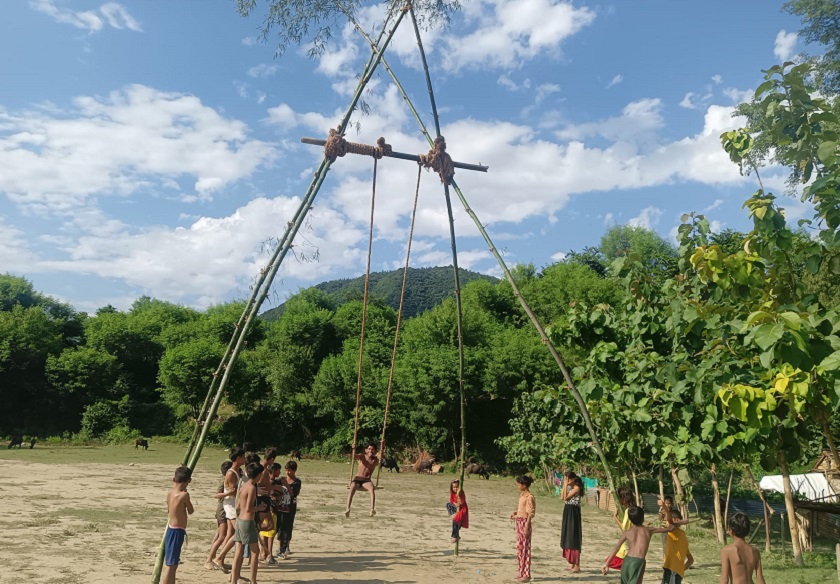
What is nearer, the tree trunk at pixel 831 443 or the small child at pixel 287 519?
the tree trunk at pixel 831 443

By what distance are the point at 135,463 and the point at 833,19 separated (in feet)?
109

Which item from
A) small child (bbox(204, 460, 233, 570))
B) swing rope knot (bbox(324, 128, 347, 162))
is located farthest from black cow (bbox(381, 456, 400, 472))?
swing rope knot (bbox(324, 128, 347, 162))

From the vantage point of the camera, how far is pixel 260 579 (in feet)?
30.6

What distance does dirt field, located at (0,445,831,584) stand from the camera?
964 cm

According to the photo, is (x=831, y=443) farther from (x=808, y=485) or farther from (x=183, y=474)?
(x=808, y=485)

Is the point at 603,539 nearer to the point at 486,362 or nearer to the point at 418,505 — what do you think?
the point at 418,505

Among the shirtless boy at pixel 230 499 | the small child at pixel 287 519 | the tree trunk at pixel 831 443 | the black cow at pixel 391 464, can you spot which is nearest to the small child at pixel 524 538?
the small child at pixel 287 519

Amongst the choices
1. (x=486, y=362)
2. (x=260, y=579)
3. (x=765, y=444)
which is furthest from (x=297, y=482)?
(x=486, y=362)

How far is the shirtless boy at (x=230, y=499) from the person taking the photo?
9266 mm

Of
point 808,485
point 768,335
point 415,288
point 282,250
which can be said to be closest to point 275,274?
point 282,250

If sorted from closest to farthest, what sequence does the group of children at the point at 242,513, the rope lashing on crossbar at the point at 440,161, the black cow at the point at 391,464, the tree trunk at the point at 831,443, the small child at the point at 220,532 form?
the tree trunk at the point at 831,443 < the group of children at the point at 242,513 < the rope lashing on crossbar at the point at 440,161 < the small child at the point at 220,532 < the black cow at the point at 391,464

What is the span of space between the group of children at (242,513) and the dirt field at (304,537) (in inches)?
16.1

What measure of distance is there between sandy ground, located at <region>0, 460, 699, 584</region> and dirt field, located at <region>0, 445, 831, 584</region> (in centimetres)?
2

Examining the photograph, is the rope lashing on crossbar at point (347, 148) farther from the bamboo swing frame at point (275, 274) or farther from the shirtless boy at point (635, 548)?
the shirtless boy at point (635, 548)
